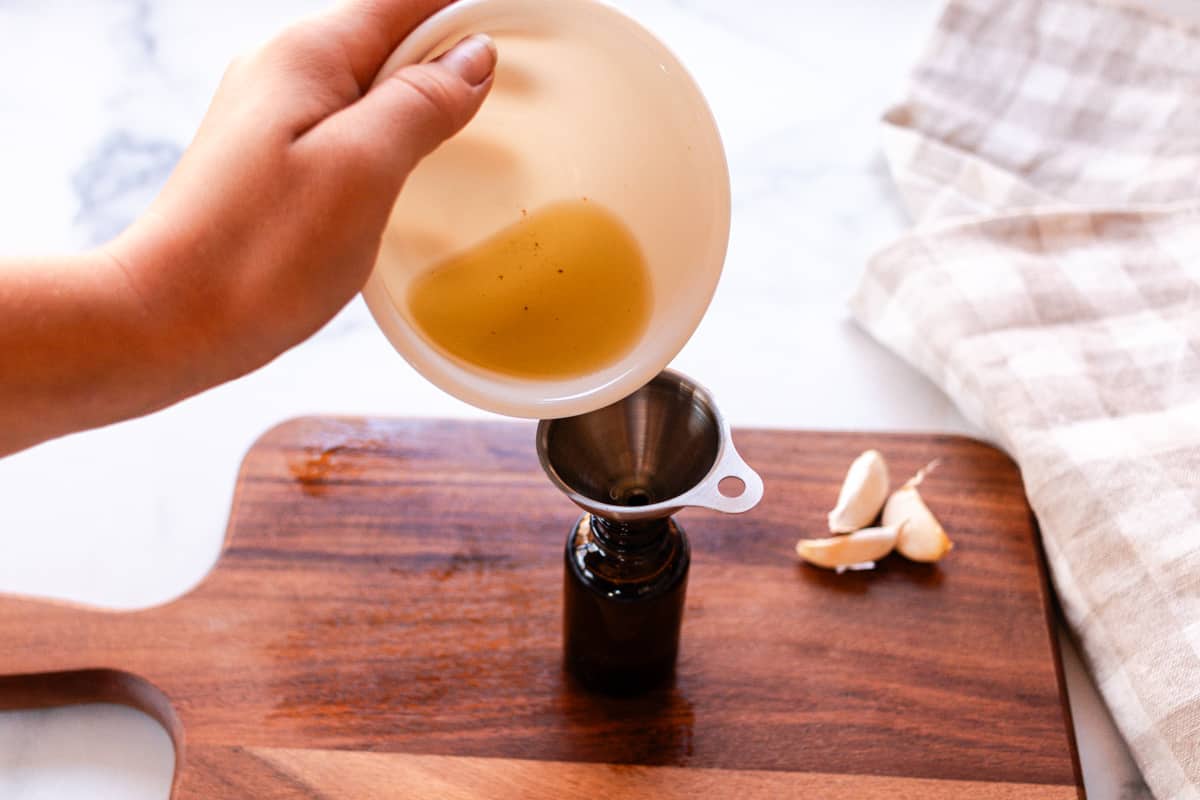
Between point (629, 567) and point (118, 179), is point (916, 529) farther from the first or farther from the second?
point (118, 179)

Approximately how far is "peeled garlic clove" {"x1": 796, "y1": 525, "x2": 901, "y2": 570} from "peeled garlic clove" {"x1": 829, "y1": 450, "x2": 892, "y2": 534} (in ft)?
0.05

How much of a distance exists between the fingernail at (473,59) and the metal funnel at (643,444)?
0.26 m

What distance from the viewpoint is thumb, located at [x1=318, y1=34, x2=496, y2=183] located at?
625 mm

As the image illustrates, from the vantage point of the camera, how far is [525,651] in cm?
96

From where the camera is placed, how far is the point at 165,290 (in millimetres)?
610

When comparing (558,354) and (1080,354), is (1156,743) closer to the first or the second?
(1080,354)

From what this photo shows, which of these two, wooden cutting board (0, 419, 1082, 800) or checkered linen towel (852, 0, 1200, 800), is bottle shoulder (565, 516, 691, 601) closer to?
wooden cutting board (0, 419, 1082, 800)

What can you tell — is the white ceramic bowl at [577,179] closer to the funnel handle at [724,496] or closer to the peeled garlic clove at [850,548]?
the funnel handle at [724,496]

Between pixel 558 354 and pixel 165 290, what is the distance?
27 centimetres

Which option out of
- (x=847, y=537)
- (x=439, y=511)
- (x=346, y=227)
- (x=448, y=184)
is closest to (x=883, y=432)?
(x=847, y=537)

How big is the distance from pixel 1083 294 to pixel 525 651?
0.67 meters

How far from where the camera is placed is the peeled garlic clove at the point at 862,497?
3.37 ft

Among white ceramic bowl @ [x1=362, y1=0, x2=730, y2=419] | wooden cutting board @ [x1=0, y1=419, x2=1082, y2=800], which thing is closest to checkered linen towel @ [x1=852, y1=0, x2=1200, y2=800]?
wooden cutting board @ [x1=0, y1=419, x2=1082, y2=800]

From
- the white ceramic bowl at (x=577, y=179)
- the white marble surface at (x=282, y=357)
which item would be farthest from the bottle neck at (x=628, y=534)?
the white marble surface at (x=282, y=357)
